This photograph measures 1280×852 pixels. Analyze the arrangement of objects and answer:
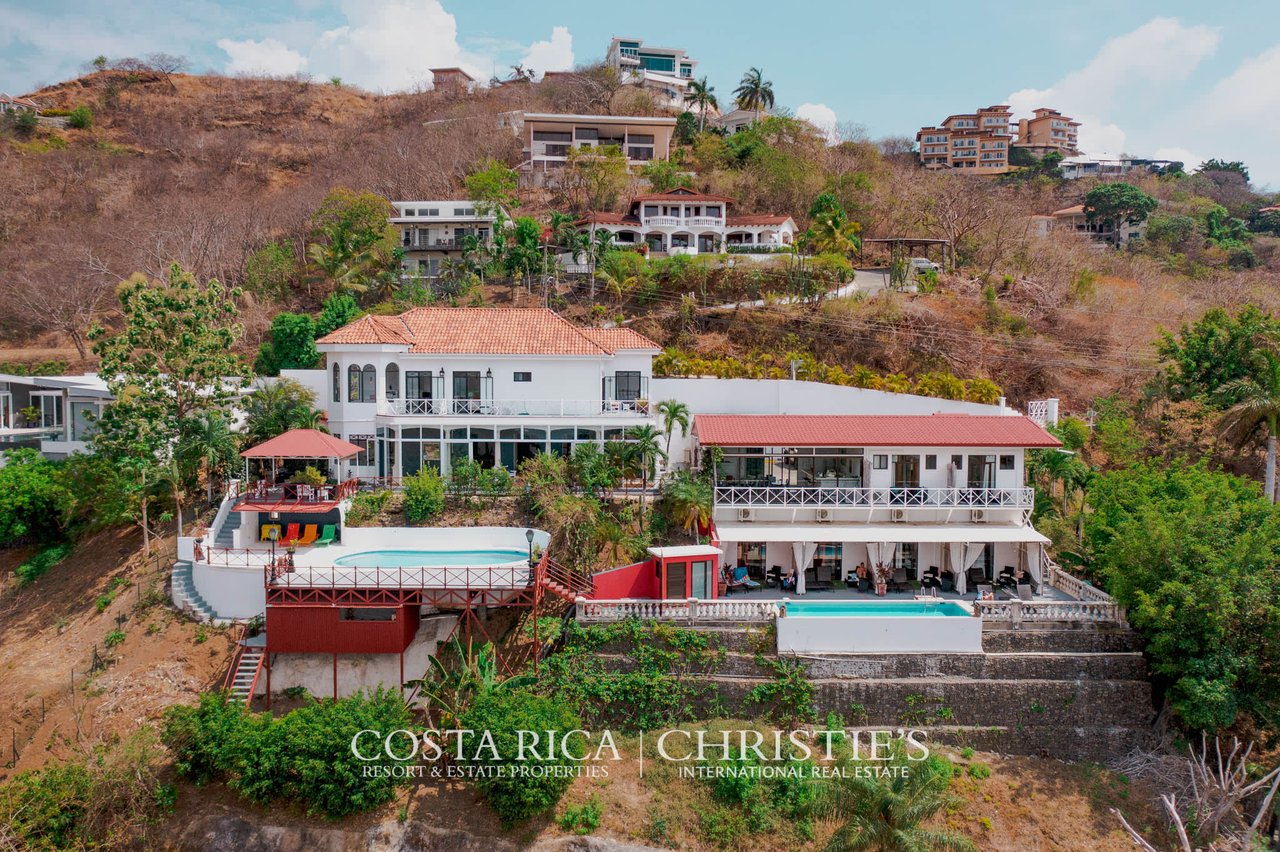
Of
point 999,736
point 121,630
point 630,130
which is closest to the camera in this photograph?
point 999,736

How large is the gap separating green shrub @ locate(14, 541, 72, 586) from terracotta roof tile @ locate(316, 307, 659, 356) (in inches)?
439

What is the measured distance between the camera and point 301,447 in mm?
25531

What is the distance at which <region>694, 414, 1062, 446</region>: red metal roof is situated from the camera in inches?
1007

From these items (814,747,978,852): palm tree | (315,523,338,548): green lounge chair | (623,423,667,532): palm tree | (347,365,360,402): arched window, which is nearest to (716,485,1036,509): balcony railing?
(623,423,667,532): palm tree

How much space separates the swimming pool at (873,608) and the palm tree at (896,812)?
5102mm

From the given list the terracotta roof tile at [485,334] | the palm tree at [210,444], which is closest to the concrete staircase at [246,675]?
the palm tree at [210,444]

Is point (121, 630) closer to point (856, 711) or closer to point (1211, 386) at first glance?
point (856, 711)

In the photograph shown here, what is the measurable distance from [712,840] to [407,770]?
6.80m

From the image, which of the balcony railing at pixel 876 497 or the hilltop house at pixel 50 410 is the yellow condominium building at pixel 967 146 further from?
the hilltop house at pixel 50 410

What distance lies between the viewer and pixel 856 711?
20.5 metres

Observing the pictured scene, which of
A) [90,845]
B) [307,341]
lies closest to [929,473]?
[90,845]

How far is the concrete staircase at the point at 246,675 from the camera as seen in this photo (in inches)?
814

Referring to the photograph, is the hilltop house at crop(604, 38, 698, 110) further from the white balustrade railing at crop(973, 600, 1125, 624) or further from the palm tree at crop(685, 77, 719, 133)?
the white balustrade railing at crop(973, 600, 1125, 624)

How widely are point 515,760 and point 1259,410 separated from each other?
970 inches
